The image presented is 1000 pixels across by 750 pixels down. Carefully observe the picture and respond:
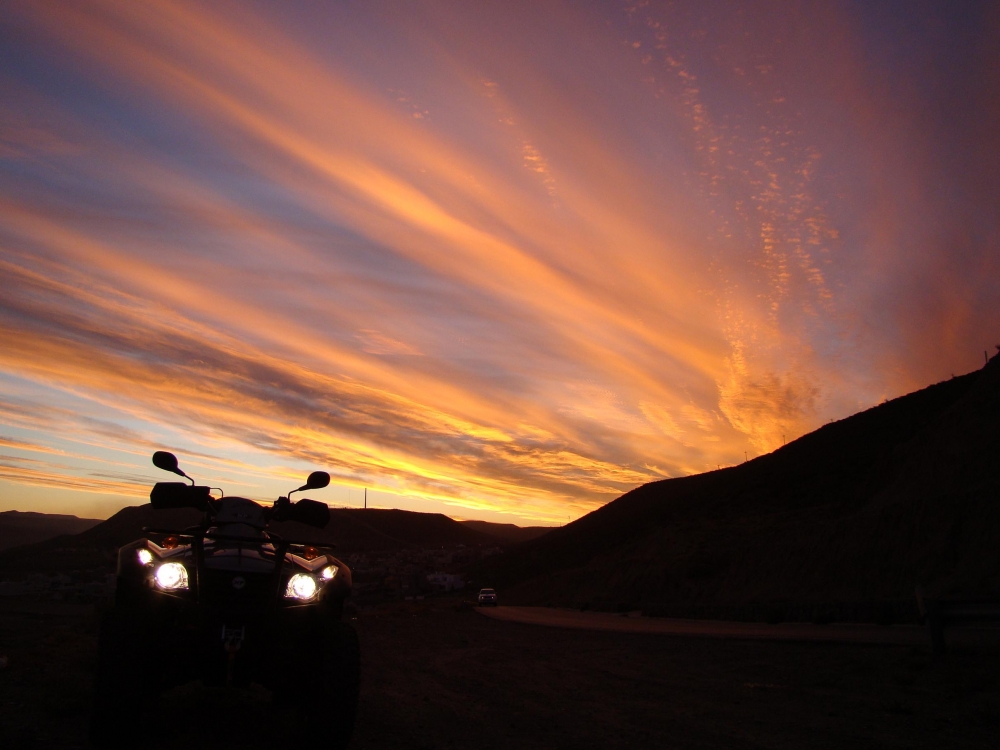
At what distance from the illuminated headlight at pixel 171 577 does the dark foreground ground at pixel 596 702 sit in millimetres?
583

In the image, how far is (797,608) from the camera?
81.1 ft

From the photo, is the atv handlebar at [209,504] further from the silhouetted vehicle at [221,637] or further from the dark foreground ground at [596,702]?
the dark foreground ground at [596,702]

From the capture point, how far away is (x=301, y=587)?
530 cm

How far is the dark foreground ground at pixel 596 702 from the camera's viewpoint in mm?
6043

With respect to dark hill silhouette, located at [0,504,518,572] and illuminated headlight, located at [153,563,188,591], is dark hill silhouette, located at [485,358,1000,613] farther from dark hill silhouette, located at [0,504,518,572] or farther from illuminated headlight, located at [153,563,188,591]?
illuminated headlight, located at [153,563,188,591]

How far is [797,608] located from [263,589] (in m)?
23.8

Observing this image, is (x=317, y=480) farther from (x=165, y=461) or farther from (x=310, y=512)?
(x=165, y=461)

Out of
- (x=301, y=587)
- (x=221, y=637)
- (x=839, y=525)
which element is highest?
(x=839, y=525)

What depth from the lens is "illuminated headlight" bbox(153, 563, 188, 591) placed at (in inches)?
196

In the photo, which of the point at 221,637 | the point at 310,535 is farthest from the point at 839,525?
the point at 310,535

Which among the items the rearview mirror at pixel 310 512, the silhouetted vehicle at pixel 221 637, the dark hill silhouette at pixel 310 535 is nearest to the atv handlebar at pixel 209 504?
the rearview mirror at pixel 310 512

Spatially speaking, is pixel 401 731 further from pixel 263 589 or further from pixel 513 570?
pixel 513 570

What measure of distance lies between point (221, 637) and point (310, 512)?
1.89 m

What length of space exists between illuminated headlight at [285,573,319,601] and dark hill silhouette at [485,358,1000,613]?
2358 cm
